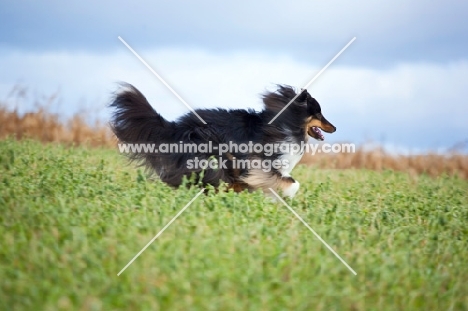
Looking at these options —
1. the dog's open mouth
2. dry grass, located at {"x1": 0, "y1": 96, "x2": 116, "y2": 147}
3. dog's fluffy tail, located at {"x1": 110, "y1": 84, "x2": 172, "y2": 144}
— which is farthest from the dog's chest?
dry grass, located at {"x1": 0, "y1": 96, "x2": 116, "y2": 147}

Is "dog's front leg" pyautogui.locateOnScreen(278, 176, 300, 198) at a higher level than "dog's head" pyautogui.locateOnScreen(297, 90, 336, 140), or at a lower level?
lower

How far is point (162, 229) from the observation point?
532 centimetres

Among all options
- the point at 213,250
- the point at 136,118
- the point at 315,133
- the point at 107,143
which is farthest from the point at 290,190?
the point at 107,143

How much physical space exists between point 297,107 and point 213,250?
3.41 m

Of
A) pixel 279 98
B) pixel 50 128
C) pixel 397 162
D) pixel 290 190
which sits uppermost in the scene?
pixel 397 162

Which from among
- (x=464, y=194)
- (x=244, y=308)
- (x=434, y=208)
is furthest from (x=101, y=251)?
(x=464, y=194)

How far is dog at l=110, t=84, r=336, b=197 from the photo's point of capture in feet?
24.2

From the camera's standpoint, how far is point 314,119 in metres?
7.95

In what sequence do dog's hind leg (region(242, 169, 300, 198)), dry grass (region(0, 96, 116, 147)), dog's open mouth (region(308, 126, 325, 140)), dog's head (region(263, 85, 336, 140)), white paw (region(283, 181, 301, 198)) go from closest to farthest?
dog's hind leg (region(242, 169, 300, 198)), white paw (region(283, 181, 301, 198)), dog's head (region(263, 85, 336, 140)), dog's open mouth (region(308, 126, 325, 140)), dry grass (region(0, 96, 116, 147))

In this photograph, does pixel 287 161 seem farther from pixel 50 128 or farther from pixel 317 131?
pixel 50 128

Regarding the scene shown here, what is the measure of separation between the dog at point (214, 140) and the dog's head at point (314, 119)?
0.14 m

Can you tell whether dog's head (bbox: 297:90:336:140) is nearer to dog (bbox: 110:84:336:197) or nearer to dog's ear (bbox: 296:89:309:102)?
dog's ear (bbox: 296:89:309:102)

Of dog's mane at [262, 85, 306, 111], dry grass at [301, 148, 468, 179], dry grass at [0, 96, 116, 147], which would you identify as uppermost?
dry grass at [301, 148, 468, 179]

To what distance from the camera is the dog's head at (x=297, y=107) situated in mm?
7832
